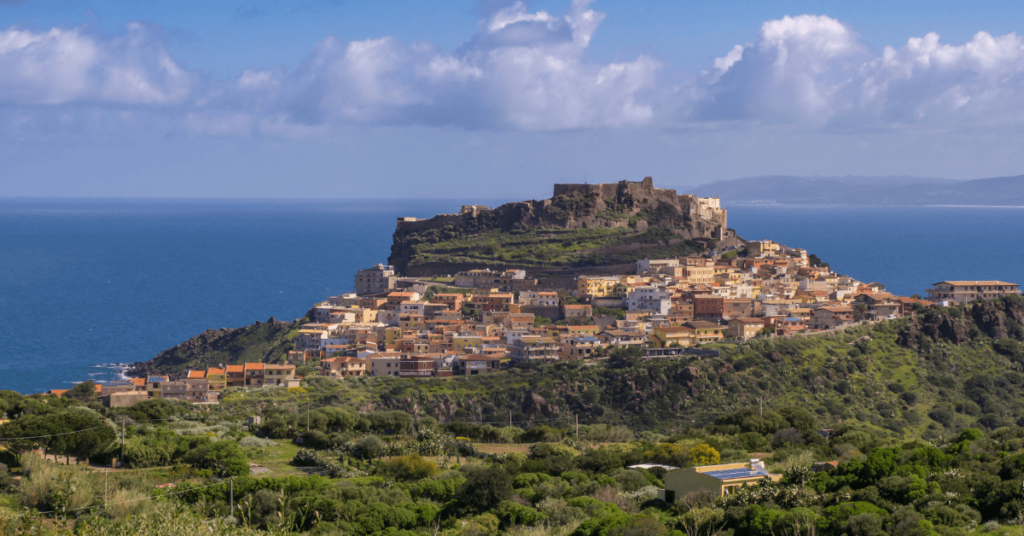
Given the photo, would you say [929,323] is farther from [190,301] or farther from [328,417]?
[190,301]

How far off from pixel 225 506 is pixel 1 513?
12.8 feet

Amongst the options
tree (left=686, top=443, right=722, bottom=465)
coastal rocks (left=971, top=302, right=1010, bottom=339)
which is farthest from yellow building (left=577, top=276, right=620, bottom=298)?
tree (left=686, top=443, right=722, bottom=465)

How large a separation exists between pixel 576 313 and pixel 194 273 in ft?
232

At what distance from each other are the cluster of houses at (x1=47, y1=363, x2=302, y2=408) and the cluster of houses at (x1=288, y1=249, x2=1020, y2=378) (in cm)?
292

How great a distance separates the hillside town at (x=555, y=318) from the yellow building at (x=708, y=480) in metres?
24.7

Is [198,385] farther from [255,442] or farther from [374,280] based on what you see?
[374,280]

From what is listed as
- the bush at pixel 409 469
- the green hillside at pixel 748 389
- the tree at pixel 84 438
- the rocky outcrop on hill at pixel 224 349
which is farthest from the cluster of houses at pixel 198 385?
the bush at pixel 409 469

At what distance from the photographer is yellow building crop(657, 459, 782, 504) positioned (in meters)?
20.9

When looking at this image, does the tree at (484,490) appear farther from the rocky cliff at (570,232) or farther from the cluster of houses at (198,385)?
the rocky cliff at (570,232)

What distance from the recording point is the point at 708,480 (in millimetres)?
21047

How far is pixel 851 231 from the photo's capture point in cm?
17625

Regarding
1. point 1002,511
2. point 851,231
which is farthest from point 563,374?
point 851,231

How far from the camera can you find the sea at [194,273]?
2785 inches

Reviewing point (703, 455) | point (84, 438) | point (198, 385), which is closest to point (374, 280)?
point (198, 385)
